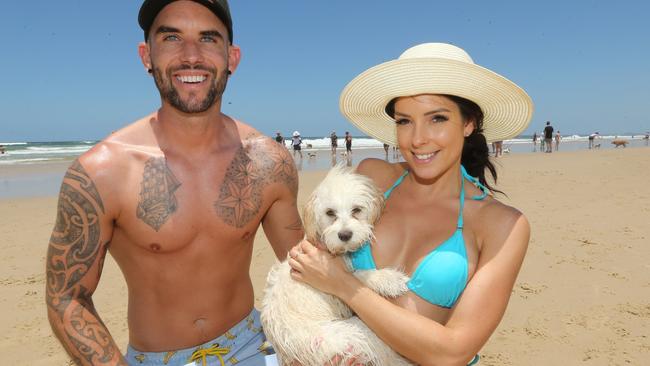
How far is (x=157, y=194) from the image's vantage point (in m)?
2.56

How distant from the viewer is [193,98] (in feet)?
8.54

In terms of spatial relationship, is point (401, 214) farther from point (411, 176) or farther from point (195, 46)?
point (195, 46)

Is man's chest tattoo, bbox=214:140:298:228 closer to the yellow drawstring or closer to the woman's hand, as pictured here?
the woman's hand

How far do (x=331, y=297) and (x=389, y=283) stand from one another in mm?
371

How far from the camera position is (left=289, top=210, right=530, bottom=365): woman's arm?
210cm

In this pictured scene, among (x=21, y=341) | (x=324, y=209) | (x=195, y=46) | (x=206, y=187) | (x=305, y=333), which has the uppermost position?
(x=195, y=46)

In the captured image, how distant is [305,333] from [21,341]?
168 inches

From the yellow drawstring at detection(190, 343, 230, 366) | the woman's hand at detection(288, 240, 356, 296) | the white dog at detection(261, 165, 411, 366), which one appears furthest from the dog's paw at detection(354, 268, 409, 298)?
the yellow drawstring at detection(190, 343, 230, 366)

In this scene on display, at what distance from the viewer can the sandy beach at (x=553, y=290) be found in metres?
4.61

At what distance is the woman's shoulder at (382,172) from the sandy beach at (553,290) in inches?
97.2

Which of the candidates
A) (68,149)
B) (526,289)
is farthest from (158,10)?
(68,149)

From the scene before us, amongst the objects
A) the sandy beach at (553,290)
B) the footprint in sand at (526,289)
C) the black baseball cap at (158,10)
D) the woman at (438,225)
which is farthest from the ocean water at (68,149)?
the woman at (438,225)

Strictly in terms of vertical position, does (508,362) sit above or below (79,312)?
below

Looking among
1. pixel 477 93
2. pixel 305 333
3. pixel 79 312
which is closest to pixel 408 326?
pixel 305 333
